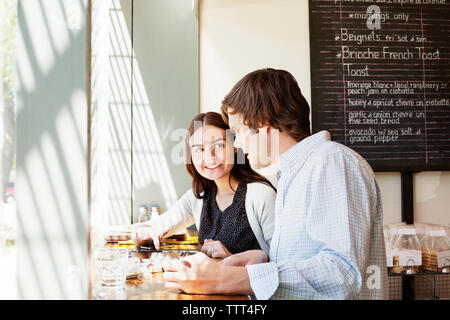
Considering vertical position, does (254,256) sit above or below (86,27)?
below

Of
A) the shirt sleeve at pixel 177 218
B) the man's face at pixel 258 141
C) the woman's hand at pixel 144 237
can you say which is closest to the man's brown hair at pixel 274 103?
the man's face at pixel 258 141

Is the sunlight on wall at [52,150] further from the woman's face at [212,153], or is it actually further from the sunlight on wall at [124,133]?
the sunlight on wall at [124,133]

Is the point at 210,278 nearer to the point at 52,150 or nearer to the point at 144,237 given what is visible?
the point at 52,150

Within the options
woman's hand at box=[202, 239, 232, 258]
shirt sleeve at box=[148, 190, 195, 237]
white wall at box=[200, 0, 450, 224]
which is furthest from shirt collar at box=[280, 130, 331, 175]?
white wall at box=[200, 0, 450, 224]

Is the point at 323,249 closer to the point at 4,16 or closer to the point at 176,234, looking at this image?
the point at 4,16

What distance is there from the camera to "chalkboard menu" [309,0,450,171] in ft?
9.93

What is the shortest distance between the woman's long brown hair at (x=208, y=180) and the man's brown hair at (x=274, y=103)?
641 millimetres

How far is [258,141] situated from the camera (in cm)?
143

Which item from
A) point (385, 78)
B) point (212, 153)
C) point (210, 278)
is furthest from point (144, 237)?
point (385, 78)

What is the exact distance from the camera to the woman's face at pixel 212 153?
199 cm

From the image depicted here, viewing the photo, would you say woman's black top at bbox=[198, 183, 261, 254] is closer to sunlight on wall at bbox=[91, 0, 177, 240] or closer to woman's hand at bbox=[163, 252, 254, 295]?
woman's hand at bbox=[163, 252, 254, 295]

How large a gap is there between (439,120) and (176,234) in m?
2.02
